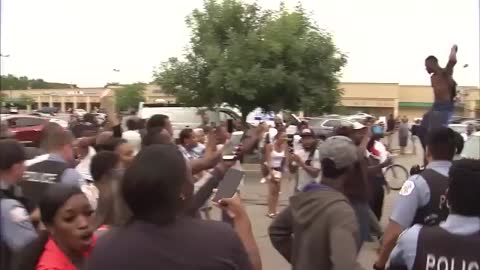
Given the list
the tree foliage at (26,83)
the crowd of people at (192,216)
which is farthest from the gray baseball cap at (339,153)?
the tree foliage at (26,83)

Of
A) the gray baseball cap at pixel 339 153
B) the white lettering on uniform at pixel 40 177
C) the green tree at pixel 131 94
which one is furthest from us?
the green tree at pixel 131 94

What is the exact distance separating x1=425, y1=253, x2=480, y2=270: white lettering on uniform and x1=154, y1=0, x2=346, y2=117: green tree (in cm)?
1454

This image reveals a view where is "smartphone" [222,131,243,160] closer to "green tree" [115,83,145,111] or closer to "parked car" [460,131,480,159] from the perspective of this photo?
"parked car" [460,131,480,159]

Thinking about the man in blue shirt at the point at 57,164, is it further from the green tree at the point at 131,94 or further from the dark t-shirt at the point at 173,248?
the green tree at the point at 131,94

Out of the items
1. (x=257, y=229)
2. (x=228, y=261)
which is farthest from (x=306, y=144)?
(x=228, y=261)

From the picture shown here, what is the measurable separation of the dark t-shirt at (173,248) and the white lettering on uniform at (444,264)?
87cm

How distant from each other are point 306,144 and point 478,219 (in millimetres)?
5662

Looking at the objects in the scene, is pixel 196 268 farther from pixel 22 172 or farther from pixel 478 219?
pixel 22 172

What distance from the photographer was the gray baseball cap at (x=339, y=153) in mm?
3434

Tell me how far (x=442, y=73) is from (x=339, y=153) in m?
2.62

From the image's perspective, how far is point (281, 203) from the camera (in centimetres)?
1280

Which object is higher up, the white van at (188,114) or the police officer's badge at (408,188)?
the police officer's badge at (408,188)

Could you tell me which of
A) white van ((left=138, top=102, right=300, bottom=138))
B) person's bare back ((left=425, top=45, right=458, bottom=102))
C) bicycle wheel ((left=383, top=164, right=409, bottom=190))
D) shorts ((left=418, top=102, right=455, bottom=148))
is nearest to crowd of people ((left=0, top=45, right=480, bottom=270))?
shorts ((left=418, top=102, right=455, bottom=148))

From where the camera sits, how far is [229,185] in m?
3.27
